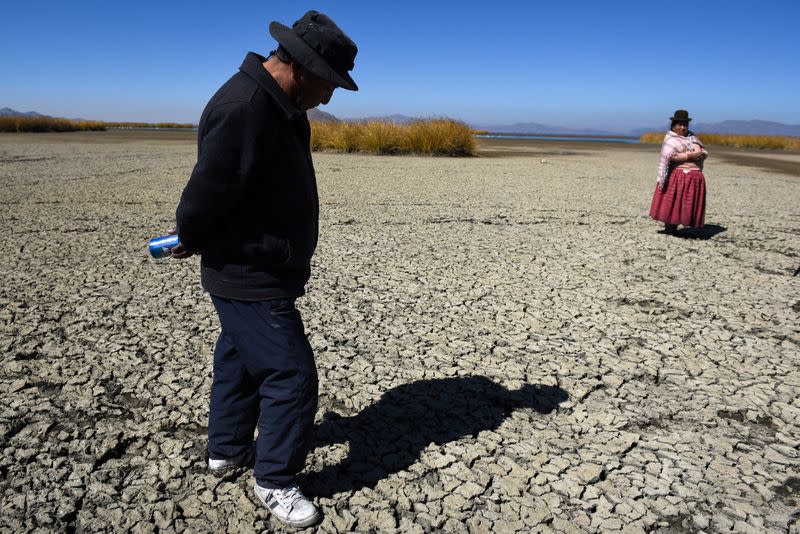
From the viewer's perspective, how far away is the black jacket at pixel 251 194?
1631mm

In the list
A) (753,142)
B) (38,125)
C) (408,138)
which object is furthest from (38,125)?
(753,142)

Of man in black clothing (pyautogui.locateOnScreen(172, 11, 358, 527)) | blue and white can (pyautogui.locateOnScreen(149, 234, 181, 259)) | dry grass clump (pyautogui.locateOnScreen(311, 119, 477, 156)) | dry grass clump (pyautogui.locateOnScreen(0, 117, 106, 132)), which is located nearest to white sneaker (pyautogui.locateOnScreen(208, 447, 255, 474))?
man in black clothing (pyautogui.locateOnScreen(172, 11, 358, 527))

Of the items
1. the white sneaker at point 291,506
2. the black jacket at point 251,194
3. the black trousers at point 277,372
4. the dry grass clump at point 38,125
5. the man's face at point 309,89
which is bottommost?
the white sneaker at point 291,506

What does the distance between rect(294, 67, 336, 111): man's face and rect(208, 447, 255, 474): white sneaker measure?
1289mm

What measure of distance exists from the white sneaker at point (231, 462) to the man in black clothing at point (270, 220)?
21cm

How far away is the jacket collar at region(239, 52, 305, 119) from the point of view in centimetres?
168

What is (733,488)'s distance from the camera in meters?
2.17

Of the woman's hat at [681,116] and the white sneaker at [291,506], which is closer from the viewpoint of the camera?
the white sneaker at [291,506]

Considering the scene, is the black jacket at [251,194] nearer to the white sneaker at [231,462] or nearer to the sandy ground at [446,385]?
the white sneaker at [231,462]

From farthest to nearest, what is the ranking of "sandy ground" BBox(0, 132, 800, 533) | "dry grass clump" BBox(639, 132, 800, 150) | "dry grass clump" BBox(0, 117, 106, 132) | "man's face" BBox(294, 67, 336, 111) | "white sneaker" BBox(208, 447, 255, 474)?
"dry grass clump" BBox(639, 132, 800, 150), "dry grass clump" BBox(0, 117, 106, 132), "white sneaker" BBox(208, 447, 255, 474), "sandy ground" BBox(0, 132, 800, 533), "man's face" BBox(294, 67, 336, 111)

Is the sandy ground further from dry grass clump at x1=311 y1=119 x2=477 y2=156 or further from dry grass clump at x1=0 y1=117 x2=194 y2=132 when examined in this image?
dry grass clump at x1=0 y1=117 x2=194 y2=132

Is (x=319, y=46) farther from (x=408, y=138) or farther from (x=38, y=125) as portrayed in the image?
(x=38, y=125)

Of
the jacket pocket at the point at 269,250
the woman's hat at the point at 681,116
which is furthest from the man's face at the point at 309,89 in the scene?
the woman's hat at the point at 681,116

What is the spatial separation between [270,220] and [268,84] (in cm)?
40
